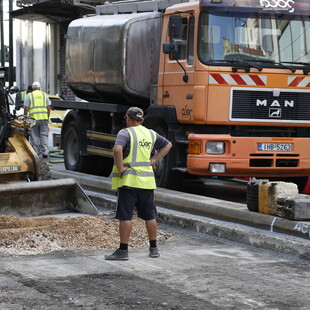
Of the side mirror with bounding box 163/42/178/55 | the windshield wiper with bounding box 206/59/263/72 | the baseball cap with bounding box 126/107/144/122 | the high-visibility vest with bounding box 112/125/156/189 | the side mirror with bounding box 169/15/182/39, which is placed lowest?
the high-visibility vest with bounding box 112/125/156/189

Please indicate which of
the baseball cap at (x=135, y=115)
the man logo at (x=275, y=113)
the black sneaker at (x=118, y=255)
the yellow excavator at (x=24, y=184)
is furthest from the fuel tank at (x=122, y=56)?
the black sneaker at (x=118, y=255)

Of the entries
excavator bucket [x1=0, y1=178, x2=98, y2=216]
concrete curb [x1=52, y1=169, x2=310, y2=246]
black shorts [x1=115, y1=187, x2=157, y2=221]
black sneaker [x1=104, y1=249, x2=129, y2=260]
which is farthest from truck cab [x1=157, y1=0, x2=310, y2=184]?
black sneaker [x1=104, y1=249, x2=129, y2=260]

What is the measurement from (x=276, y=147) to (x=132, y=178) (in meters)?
5.06

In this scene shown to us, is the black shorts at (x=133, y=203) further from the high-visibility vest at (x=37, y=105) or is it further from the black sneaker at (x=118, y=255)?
the high-visibility vest at (x=37, y=105)

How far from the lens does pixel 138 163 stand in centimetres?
907

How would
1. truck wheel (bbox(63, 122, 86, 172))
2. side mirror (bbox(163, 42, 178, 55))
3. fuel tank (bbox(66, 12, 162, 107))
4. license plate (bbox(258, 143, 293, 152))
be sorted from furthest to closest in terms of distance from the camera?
1. truck wheel (bbox(63, 122, 86, 172))
2. fuel tank (bbox(66, 12, 162, 107))
3. side mirror (bbox(163, 42, 178, 55))
4. license plate (bbox(258, 143, 293, 152))

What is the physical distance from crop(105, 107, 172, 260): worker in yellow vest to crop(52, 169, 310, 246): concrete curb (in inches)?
66.5

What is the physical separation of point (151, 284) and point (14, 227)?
10.3 ft

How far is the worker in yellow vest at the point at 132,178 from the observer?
9031 mm

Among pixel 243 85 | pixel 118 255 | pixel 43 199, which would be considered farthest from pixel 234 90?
pixel 118 255

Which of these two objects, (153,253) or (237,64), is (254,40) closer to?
(237,64)

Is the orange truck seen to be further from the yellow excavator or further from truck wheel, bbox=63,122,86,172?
truck wheel, bbox=63,122,86,172

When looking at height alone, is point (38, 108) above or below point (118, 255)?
above

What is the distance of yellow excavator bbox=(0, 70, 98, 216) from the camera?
1151cm
